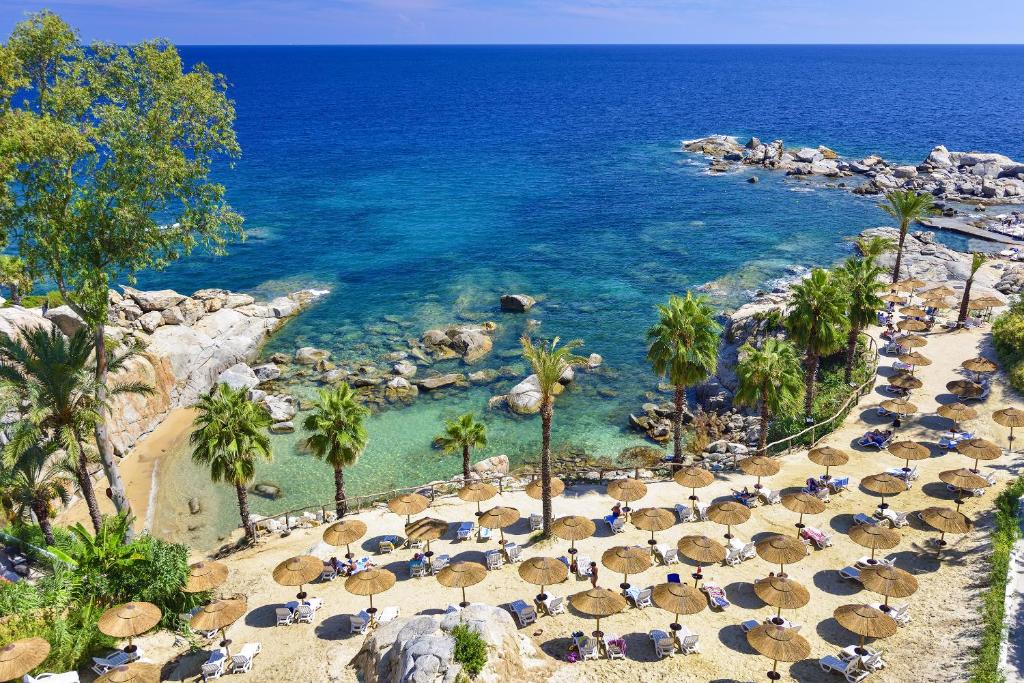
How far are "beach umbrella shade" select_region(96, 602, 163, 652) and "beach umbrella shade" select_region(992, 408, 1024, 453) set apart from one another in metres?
39.4

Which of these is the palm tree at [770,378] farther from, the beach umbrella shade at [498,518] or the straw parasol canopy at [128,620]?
the straw parasol canopy at [128,620]

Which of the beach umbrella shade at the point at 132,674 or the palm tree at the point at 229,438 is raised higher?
the palm tree at the point at 229,438

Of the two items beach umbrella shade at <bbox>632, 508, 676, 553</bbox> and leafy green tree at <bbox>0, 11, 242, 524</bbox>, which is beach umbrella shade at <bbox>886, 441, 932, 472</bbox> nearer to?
beach umbrella shade at <bbox>632, 508, 676, 553</bbox>

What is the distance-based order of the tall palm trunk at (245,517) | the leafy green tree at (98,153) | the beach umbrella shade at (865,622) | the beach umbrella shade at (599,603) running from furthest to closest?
the tall palm trunk at (245,517) < the leafy green tree at (98,153) < the beach umbrella shade at (599,603) < the beach umbrella shade at (865,622)

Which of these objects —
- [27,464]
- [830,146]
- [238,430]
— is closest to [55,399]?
[27,464]

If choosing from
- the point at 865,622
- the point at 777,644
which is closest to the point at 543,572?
the point at 777,644

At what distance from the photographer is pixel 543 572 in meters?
26.3

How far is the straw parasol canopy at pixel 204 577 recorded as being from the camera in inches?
1035

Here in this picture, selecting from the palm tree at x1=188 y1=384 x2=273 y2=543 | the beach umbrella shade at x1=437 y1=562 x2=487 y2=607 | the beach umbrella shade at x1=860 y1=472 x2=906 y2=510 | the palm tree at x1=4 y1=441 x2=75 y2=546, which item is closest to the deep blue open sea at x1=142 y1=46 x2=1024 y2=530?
the palm tree at x1=188 y1=384 x2=273 y2=543

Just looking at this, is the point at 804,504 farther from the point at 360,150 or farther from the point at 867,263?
the point at 360,150

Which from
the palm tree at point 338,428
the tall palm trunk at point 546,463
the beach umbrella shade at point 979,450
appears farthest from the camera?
Result: the palm tree at point 338,428

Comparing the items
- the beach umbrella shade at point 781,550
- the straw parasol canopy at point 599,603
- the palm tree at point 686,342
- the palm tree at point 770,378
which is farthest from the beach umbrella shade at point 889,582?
the palm tree at point 686,342

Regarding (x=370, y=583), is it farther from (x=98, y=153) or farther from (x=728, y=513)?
(x=98, y=153)

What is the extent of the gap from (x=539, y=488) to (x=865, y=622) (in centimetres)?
1588
